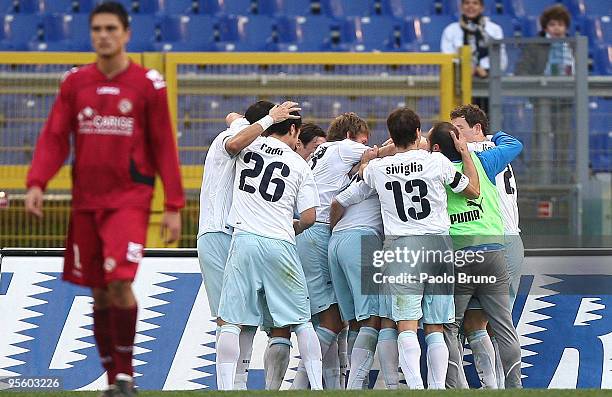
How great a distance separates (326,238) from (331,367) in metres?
0.89

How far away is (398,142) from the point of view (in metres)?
7.98

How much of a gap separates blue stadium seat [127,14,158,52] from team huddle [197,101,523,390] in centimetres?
727

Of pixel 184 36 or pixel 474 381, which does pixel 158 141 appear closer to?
pixel 474 381

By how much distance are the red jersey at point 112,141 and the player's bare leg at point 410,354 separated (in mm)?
2583

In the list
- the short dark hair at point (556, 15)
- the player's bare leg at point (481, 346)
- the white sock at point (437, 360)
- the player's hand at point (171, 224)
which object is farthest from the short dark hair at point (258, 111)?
the short dark hair at point (556, 15)

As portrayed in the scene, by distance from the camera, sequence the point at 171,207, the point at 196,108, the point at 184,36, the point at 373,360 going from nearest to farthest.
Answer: the point at 171,207 → the point at 373,360 → the point at 196,108 → the point at 184,36

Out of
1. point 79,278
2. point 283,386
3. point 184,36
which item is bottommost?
point 283,386

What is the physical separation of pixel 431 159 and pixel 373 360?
4.97ft

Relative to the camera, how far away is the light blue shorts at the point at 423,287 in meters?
7.92

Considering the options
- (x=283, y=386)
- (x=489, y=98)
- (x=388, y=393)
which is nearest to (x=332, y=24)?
(x=489, y=98)

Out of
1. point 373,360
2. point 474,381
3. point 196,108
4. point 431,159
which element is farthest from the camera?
point 196,108

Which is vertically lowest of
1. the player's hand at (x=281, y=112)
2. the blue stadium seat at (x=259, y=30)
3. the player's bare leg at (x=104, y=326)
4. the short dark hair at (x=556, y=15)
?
the player's bare leg at (x=104, y=326)

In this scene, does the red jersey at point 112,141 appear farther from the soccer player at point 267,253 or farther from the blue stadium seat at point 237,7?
the blue stadium seat at point 237,7

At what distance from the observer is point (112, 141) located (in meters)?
5.77
